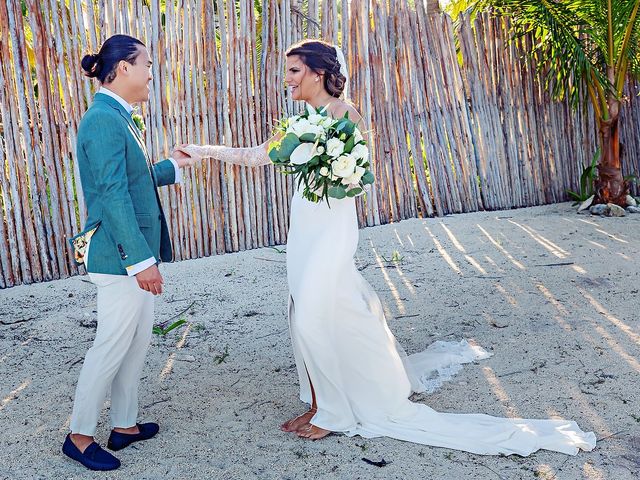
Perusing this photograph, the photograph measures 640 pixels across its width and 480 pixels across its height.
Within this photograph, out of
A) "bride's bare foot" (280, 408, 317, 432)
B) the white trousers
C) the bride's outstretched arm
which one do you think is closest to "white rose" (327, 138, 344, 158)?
the bride's outstretched arm

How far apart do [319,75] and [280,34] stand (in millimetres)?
3069

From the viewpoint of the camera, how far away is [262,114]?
673cm

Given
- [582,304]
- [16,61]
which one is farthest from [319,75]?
[16,61]

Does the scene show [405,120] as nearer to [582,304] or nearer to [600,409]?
[582,304]

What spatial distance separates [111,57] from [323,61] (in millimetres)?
1038

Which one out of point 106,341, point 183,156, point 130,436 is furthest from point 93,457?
point 183,156

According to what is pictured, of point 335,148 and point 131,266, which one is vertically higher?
point 335,148

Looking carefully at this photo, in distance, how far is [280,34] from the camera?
6.77 meters

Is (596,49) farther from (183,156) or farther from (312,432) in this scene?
(312,432)

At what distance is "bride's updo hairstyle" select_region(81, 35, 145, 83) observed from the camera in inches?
131

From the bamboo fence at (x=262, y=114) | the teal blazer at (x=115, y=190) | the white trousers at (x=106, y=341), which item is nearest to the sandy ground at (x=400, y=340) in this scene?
the white trousers at (x=106, y=341)

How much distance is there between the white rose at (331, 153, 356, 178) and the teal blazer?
2.63ft

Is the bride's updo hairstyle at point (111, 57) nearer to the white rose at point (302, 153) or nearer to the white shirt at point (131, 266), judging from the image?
the white shirt at point (131, 266)

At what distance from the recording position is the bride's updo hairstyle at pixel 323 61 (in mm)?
3844
